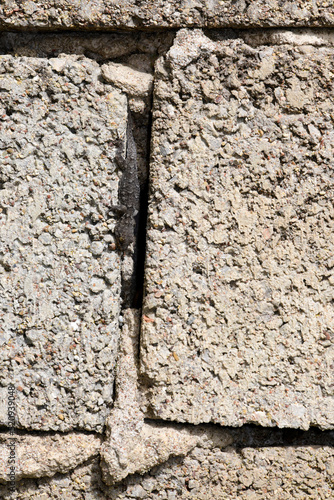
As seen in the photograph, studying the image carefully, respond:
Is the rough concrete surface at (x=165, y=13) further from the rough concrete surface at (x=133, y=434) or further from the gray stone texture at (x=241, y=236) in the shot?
the rough concrete surface at (x=133, y=434)

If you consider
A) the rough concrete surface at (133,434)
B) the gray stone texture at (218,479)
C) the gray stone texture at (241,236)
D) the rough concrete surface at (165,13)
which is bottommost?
the gray stone texture at (218,479)

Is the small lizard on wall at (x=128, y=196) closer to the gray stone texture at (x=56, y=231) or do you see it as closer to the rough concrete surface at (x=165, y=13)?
the gray stone texture at (x=56, y=231)

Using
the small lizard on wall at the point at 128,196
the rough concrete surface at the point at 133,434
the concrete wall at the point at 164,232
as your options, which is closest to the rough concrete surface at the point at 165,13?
the concrete wall at the point at 164,232

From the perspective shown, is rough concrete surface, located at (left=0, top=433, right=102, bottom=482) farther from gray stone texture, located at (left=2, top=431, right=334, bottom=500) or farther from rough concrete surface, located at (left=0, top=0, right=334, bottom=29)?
rough concrete surface, located at (left=0, top=0, right=334, bottom=29)

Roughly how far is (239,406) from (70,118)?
768 millimetres

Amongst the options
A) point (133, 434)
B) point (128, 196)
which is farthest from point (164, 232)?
point (133, 434)

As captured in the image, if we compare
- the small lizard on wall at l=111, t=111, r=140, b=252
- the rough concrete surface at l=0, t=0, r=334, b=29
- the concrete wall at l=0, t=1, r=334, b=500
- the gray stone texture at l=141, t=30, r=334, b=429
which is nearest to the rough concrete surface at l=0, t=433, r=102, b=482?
the concrete wall at l=0, t=1, r=334, b=500

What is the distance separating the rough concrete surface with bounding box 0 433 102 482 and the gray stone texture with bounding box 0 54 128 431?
0.04 meters

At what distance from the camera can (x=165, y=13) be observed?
112 centimetres

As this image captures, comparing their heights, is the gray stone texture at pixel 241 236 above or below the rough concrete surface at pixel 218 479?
above

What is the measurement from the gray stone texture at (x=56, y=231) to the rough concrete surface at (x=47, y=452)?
0.04 meters

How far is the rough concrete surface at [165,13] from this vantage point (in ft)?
3.67

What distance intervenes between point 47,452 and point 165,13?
1.04m

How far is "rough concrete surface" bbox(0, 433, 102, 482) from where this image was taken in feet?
3.73
